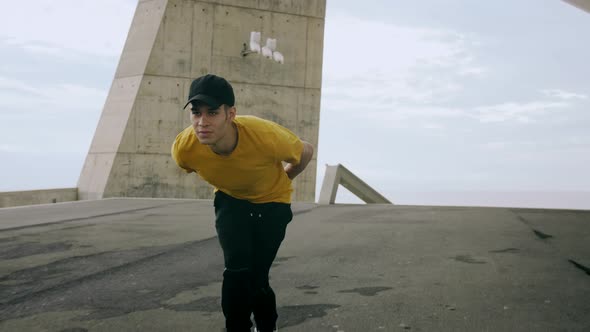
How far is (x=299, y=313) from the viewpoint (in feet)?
14.8

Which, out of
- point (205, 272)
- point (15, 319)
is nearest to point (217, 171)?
point (15, 319)

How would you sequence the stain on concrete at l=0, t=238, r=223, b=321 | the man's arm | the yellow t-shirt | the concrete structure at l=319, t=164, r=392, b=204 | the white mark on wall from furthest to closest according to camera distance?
the white mark on wall, the concrete structure at l=319, t=164, r=392, b=204, the stain on concrete at l=0, t=238, r=223, b=321, the man's arm, the yellow t-shirt

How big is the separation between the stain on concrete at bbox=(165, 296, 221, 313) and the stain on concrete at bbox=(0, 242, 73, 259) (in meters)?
3.25

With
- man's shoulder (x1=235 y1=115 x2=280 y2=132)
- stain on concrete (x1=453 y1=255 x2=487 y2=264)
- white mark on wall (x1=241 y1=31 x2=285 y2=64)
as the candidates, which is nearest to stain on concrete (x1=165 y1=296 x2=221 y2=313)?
man's shoulder (x1=235 y1=115 x2=280 y2=132)

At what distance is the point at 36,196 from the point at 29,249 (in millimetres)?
10308

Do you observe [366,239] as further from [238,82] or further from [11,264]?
[238,82]

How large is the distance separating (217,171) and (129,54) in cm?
1777

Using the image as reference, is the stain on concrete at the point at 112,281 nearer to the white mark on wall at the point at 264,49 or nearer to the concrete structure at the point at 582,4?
the concrete structure at the point at 582,4

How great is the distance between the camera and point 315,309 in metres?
4.62

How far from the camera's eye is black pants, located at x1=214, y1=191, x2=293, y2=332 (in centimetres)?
340

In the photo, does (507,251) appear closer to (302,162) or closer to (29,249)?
(302,162)

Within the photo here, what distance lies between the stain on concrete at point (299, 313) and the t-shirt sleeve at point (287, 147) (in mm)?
1192

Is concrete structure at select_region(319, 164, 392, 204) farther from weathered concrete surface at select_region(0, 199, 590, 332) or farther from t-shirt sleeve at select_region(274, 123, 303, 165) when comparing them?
t-shirt sleeve at select_region(274, 123, 303, 165)

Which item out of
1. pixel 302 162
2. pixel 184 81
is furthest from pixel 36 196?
pixel 302 162
